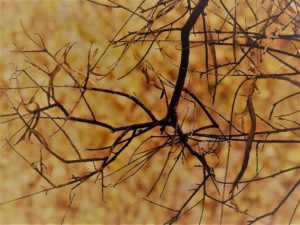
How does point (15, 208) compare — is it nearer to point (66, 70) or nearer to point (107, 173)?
point (107, 173)

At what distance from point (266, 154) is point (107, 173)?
39 cm

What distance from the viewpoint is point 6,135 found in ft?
4.27

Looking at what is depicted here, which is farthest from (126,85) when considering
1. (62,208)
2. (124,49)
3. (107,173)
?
(62,208)

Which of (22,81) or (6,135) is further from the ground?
(22,81)

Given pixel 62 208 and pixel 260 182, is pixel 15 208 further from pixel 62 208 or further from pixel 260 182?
pixel 260 182

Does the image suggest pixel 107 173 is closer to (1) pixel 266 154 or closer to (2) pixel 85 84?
(2) pixel 85 84

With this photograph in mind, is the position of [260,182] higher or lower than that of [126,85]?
lower

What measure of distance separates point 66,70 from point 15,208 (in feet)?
1.17

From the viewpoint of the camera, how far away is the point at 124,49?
4.24ft

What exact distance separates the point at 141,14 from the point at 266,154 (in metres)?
0.45

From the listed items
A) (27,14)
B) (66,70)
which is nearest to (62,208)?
(66,70)

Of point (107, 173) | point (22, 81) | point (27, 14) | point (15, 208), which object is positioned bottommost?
point (15, 208)

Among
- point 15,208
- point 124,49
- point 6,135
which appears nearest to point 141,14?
point 124,49

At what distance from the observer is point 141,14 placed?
128cm
